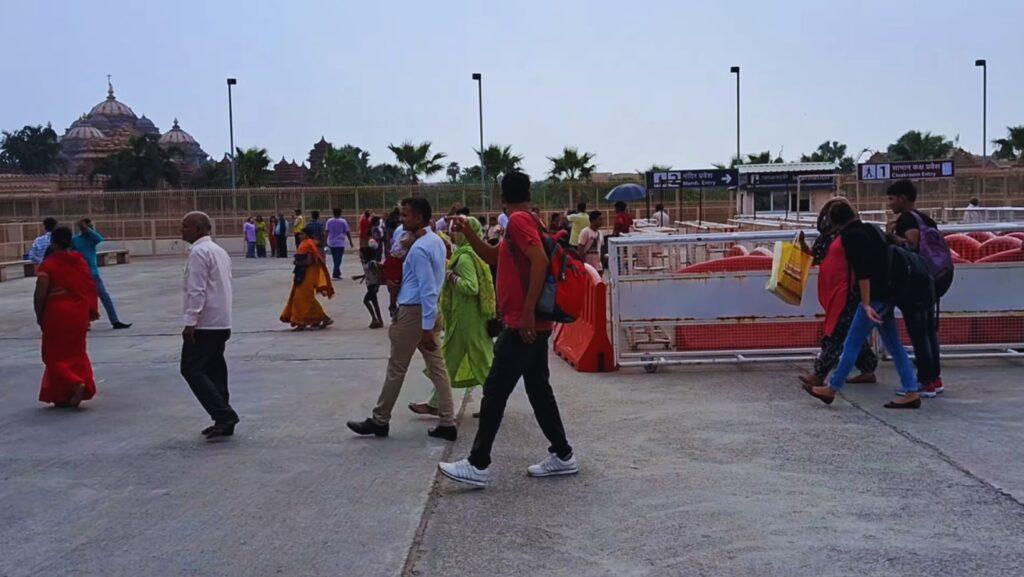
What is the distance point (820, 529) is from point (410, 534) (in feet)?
6.62

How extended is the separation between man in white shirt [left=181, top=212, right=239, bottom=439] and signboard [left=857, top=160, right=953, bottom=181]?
908 inches

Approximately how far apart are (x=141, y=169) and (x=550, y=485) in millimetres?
59983

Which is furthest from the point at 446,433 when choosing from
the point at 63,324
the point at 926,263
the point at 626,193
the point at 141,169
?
the point at 141,169

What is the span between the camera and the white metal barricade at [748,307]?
9828mm

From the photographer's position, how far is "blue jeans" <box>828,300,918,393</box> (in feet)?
25.8

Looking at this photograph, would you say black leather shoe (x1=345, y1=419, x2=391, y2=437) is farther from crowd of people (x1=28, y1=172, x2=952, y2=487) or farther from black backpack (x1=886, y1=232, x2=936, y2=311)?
black backpack (x1=886, y1=232, x2=936, y2=311)

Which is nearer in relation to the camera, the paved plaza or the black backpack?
the paved plaza

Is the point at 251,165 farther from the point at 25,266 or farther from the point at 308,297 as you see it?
the point at 308,297

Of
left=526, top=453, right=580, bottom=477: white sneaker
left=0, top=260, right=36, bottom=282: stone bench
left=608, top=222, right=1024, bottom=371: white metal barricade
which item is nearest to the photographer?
left=526, top=453, right=580, bottom=477: white sneaker

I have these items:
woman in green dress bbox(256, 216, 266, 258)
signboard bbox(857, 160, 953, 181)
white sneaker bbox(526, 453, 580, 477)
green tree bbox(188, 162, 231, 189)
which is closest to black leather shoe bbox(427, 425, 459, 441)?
white sneaker bbox(526, 453, 580, 477)

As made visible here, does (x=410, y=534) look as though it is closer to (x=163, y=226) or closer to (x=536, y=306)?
(x=536, y=306)

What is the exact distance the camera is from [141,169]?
61.7 metres

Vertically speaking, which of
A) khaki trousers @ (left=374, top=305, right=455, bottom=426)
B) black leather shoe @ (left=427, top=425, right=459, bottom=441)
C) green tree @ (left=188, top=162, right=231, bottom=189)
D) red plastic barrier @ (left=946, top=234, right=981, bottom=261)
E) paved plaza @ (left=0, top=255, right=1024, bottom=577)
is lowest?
paved plaza @ (left=0, top=255, right=1024, bottom=577)

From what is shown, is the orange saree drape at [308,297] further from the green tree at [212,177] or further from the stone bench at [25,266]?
the green tree at [212,177]
